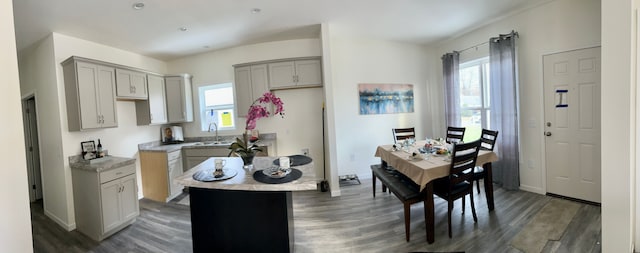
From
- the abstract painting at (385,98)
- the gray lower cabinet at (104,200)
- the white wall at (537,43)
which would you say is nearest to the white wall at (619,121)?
the white wall at (537,43)

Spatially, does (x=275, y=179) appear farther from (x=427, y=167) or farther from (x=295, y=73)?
(x=295, y=73)

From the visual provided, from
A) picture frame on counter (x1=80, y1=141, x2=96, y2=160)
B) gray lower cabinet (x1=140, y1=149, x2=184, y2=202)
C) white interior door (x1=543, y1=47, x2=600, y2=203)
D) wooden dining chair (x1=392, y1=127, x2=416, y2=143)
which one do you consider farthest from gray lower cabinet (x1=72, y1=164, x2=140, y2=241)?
white interior door (x1=543, y1=47, x2=600, y2=203)

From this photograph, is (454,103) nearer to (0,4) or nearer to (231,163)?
(231,163)

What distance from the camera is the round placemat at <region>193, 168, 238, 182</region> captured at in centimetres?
154

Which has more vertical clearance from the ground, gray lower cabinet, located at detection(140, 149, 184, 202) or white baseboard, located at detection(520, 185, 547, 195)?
gray lower cabinet, located at detection(140, 149, 184, 202)

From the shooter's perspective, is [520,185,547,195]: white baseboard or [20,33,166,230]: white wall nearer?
[20,33,166,230]: white wall

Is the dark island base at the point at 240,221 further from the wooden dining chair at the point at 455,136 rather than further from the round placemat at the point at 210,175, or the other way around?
the wooden dining chair at the point at 455,136

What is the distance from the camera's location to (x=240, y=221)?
5.29ft

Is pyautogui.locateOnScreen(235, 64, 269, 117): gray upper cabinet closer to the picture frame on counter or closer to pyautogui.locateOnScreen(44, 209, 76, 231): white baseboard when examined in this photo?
the picture frame on counter

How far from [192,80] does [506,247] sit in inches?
185

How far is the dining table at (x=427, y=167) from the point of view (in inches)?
76.2

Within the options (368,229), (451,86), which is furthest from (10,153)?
(451,86)

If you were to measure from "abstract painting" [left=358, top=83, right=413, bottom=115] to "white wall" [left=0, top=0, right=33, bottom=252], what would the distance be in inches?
141

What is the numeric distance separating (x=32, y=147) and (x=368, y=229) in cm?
511
